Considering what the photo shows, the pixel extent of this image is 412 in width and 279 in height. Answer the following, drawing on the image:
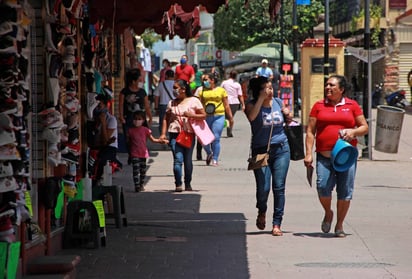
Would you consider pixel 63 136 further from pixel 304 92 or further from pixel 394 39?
pixel 394 39

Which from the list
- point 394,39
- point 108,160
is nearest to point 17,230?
point 108,160

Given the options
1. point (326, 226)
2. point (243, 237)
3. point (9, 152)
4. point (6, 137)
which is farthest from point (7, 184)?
point (326, 226)

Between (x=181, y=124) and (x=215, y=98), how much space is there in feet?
17.3

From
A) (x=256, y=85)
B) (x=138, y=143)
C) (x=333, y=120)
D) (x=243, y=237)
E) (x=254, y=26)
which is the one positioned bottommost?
(x=243, y=237)

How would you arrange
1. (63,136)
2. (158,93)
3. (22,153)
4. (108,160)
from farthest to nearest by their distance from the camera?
(158,93), (108,160), (63,136), (22,153)

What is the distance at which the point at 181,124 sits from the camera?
52.6 feet

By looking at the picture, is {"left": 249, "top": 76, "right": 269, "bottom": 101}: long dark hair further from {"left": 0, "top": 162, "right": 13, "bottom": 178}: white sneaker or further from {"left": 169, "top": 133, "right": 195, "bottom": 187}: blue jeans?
{"left": 0, "top": 162, "right": 13, "bottom": 178}: white sneaker

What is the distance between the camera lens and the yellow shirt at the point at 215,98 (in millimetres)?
21141

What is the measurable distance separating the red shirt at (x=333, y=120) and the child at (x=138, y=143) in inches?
182

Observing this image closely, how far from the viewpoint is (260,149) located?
11836mm

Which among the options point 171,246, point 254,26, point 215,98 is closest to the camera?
point 171,246

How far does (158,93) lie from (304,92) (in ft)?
30.2

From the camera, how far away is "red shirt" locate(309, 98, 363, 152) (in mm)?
11492

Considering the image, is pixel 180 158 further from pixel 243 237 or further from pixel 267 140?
pixel 243 237
